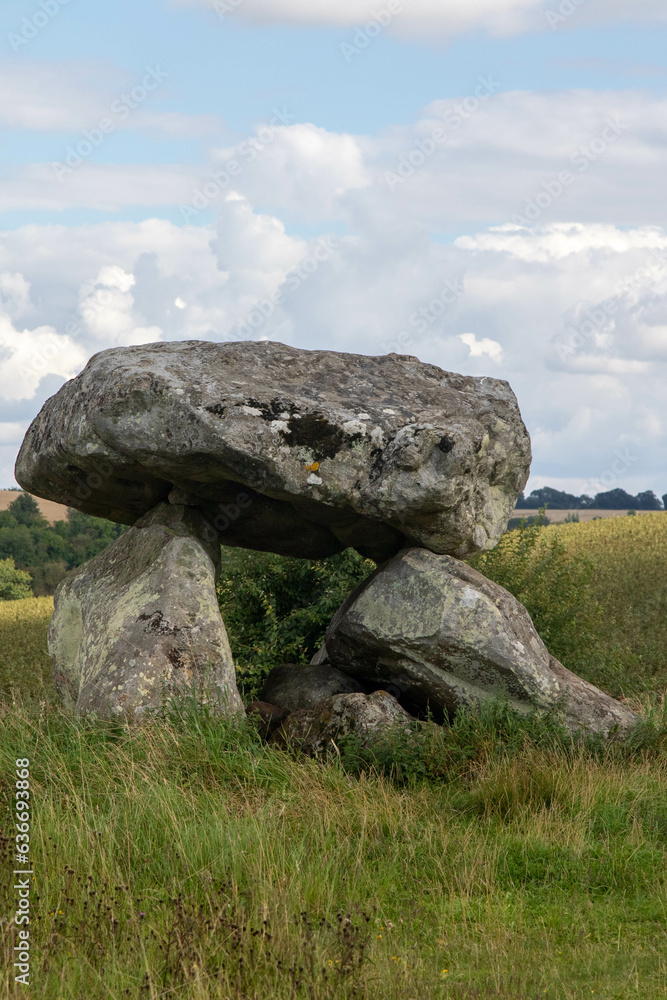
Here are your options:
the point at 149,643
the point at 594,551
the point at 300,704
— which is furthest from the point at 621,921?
the point at 594,551

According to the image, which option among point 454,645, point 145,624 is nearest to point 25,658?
point 145,624

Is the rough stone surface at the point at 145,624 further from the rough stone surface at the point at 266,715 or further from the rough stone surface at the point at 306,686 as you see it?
the rough stone surface at the point at 306,686

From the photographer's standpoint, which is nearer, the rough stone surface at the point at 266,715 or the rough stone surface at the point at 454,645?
the rough stone surface at the point at 454,645

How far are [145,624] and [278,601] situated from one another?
4480mm

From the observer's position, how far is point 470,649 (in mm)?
8336

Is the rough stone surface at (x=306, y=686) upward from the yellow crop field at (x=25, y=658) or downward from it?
upward

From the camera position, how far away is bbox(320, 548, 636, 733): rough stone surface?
8367 millimetres

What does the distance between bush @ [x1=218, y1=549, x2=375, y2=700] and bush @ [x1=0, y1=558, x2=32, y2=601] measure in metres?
36.6

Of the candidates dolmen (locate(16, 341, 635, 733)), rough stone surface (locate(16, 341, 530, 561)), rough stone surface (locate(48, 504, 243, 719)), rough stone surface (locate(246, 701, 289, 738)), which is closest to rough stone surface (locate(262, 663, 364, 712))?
dolmen (locate(16, 341, 635, 733))

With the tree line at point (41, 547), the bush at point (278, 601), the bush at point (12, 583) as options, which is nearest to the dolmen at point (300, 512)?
the bush at point (278, 601)

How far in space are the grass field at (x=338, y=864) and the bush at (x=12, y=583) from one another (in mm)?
40678

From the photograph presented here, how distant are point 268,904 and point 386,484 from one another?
Answer: 395 centimetres

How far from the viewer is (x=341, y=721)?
8227 millimetres

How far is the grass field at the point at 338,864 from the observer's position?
468 centimetres
